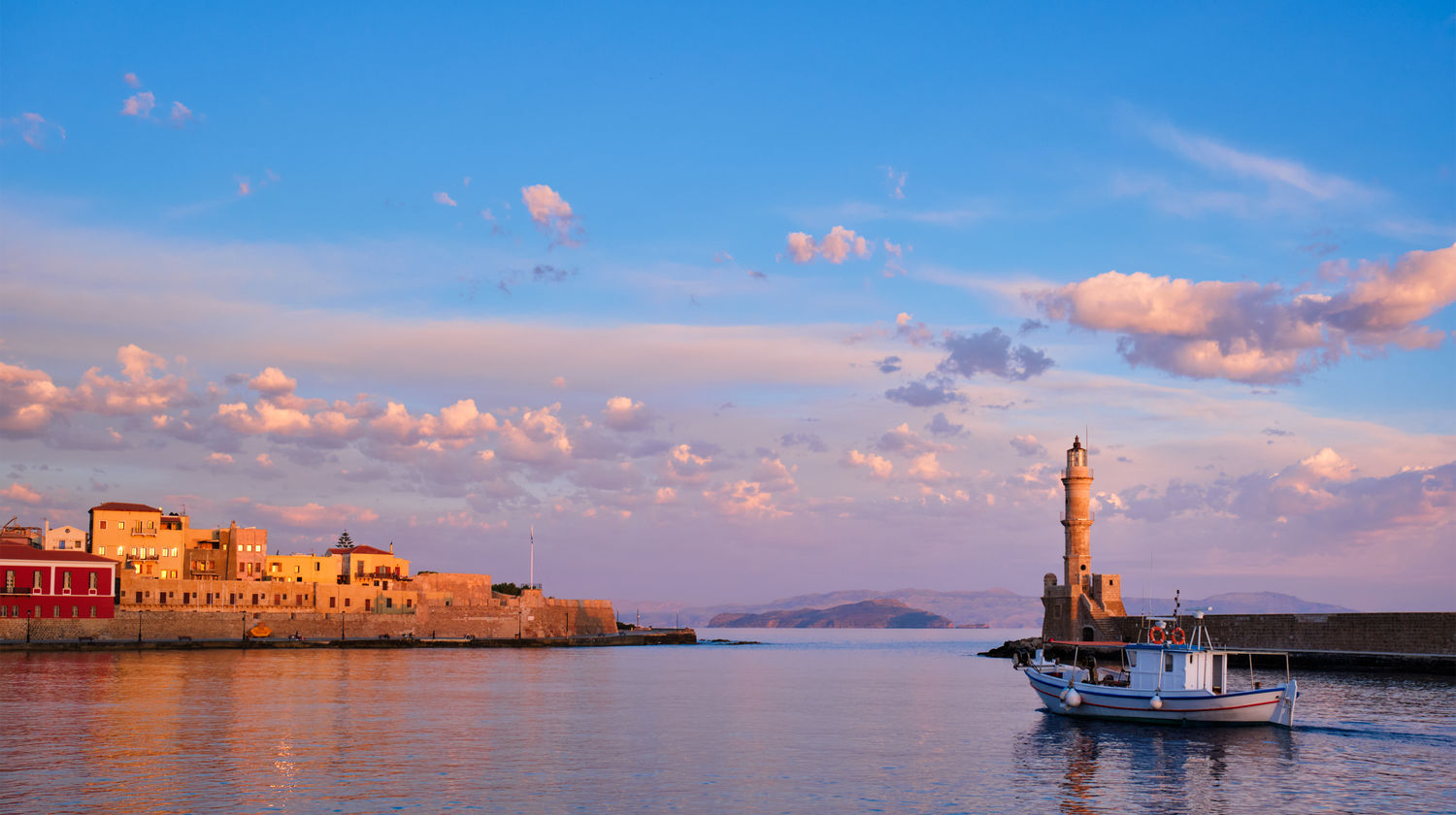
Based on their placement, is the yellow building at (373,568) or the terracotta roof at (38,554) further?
the yellow building at (373,568)

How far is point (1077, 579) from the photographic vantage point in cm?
8256

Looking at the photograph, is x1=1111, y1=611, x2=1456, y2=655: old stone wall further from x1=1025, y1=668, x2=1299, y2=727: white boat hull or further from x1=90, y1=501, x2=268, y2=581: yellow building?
x1=90, y1=501, x2=268, y2=581: yellow building

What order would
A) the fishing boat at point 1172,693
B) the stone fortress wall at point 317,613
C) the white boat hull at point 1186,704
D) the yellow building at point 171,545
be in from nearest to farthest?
1. the white boat hull at point 1186,704
2. the fishing boat at point 1172,693
3. the stone fortress wall at point 317,613
4. the yellow building at point 171,545

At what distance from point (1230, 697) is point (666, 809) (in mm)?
23206

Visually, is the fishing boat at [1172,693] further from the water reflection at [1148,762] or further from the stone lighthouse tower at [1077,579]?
the stone lighthouse tower at [1077,579]

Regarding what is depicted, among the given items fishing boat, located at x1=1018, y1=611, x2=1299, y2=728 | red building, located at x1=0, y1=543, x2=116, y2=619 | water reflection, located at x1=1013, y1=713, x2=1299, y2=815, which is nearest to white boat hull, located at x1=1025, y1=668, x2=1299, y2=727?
fishing boat, located at x1=1018, y1=611, x2=1299, y2=728

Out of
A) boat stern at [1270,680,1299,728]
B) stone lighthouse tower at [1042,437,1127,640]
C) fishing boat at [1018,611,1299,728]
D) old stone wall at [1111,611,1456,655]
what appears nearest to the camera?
boat stern at [1270,680,1299,728]

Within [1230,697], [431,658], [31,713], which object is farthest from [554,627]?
[1230,697]

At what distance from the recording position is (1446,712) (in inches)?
1708

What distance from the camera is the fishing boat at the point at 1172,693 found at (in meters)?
39.5

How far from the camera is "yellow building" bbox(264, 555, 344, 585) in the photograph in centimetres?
10762

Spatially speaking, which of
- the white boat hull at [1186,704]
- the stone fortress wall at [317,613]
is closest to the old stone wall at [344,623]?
the stone fortress wall at [317,613]

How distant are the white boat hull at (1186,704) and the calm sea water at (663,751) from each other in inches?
27.5

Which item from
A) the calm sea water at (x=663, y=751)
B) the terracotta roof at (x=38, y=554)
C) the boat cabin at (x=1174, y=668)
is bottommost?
the calm sea water at (x=663, y=751)
